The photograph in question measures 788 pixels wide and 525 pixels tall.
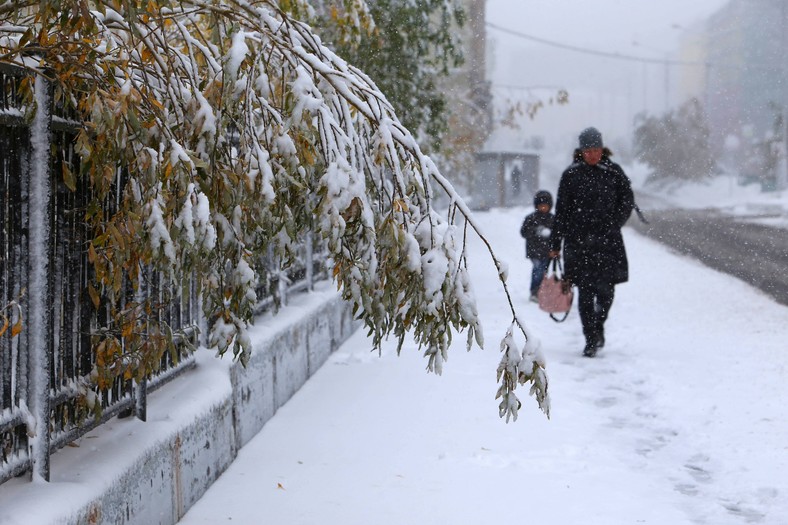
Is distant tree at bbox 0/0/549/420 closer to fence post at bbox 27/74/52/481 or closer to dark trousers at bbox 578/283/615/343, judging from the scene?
fence post at bbox 27/74/52/481

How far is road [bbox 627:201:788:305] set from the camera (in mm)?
16078

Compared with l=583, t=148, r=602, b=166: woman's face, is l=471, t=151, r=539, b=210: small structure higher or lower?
higher

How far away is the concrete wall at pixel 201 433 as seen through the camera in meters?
3.57

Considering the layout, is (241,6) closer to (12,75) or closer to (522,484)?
(12,75)

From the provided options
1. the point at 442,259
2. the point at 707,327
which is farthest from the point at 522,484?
the point at 707,327

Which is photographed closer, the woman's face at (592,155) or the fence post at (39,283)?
the fence post at (39,283)

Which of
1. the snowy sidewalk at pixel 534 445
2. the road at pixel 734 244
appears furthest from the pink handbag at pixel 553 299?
the road at pixel 734 244

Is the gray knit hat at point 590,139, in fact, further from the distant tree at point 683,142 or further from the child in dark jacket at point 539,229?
the distant tree at point 683,142

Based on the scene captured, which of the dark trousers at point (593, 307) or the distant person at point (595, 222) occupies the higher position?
the distant person at point (595, 222)

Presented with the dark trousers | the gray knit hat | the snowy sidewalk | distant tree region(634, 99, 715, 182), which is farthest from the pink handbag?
distant tree region(634, 99, 715, 182)

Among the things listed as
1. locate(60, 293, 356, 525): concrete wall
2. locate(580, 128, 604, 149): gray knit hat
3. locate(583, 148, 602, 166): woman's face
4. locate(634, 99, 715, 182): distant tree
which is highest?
locate(634, 99, 715, 182): distant tree

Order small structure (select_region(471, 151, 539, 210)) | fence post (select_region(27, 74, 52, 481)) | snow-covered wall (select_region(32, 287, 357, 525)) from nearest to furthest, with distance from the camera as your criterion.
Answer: fence post (select_region(27, 74, 52, 481))
snow-covered wall (select_region(32, 287, 357, 525))
small structure (select_region(471, 151, 539, 210))

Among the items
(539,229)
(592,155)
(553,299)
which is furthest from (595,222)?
(539,229)

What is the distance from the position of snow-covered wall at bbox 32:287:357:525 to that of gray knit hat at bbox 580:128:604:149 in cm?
297
